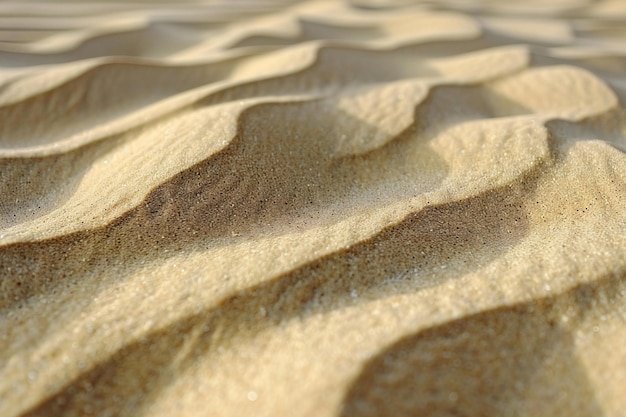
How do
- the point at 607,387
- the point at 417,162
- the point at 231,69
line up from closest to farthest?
1. the point at 607,387
2. the point at 417,162
3. the point at 231,69

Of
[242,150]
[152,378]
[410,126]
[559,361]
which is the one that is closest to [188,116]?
[242,150]

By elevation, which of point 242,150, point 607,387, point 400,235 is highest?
point 242,150

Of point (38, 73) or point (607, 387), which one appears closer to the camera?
point (607, 387)

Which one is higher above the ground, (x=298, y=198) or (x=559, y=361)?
(x=298, y=198)

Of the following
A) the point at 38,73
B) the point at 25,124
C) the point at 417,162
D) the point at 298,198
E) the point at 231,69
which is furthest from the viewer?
the point at 231,69

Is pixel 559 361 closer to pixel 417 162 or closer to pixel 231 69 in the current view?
pixel 417 162

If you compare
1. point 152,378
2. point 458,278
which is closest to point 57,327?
point 152,378
